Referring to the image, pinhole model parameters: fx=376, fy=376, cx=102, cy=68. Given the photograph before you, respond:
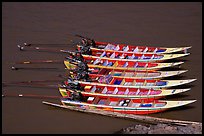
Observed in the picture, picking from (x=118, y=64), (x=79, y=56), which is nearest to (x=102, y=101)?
(x=118, y=64)

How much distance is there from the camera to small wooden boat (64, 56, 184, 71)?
1343 centimetres

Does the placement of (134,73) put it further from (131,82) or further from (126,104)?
(126,104)

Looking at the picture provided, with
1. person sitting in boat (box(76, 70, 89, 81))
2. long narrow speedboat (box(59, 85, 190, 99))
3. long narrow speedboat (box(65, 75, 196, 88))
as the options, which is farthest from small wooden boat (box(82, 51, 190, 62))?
long narrow speedboat (box(59, 85, 190, 99))

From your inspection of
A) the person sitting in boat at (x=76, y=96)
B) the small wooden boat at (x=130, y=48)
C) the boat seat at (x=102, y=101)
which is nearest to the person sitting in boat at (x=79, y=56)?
the small wooden boat at (x=130, y=48)

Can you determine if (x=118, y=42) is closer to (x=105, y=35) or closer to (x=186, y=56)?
(x=105, y=35)

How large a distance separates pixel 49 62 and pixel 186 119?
5.84 m

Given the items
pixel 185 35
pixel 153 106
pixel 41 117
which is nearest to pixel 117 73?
pixel 153 106

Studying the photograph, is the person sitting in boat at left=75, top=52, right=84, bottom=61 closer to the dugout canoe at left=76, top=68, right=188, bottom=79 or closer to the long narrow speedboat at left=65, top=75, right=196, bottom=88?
the dugout canoe at left=76, top=68, right=188, bottom=79

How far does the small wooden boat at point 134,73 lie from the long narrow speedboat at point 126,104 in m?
1.18

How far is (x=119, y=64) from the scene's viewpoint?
1384 centimetres

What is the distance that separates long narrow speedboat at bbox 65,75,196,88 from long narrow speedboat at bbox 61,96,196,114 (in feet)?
1.82

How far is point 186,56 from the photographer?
1502 cm

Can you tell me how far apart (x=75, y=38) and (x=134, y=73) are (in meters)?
4.40

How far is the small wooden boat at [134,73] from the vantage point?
12852mm
